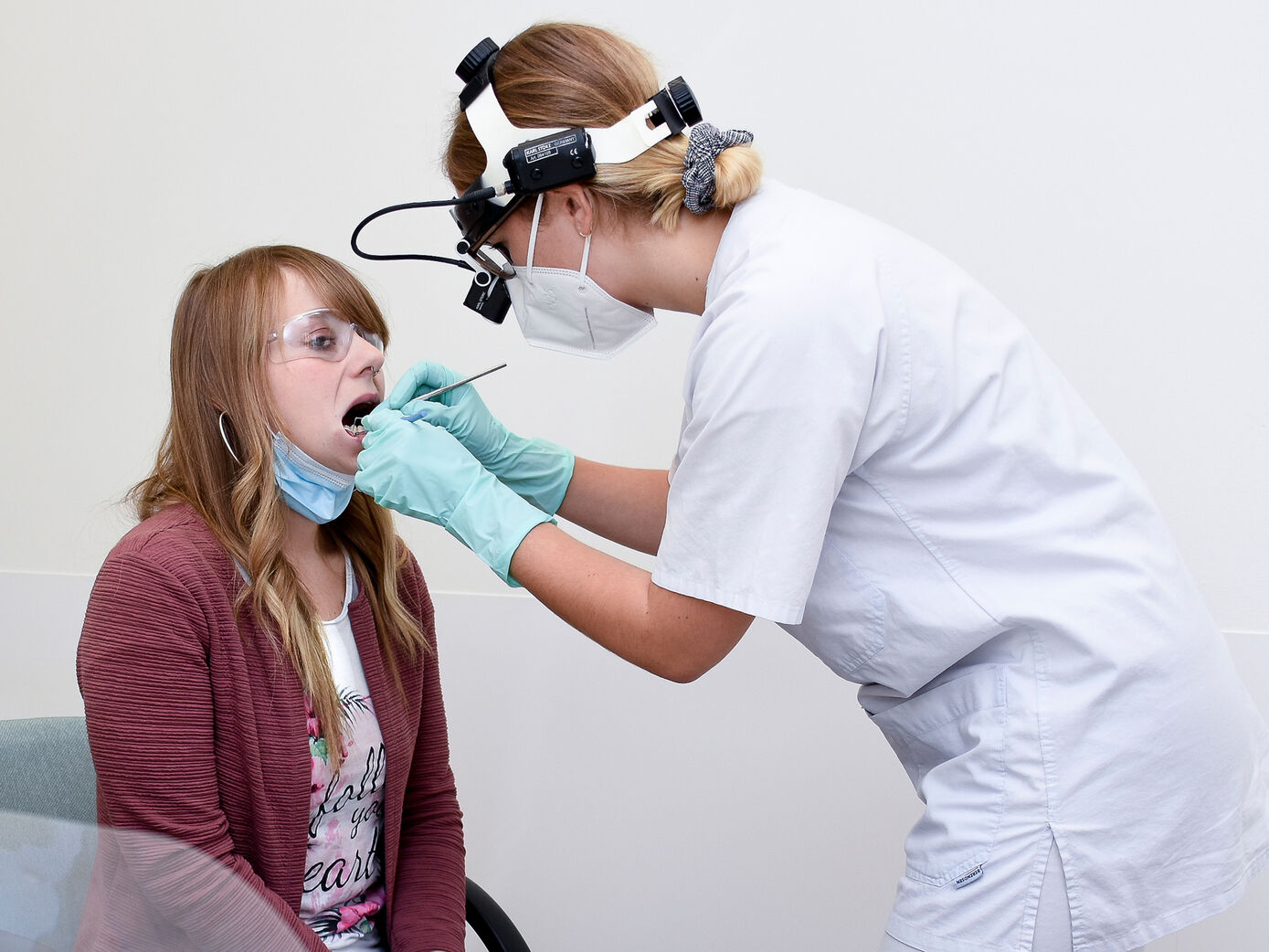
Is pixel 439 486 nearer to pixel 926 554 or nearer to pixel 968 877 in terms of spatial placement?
pixel 926 554

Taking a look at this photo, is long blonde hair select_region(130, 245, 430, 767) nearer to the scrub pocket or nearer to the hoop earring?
the hoop earring

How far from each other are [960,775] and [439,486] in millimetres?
621

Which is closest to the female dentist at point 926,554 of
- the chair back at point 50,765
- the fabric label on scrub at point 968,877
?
the fabric label on scrub at point 968,877

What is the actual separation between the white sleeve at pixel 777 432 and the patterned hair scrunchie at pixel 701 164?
0.13 m

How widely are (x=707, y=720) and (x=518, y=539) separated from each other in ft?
3.11

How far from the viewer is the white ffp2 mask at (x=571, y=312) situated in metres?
1.18

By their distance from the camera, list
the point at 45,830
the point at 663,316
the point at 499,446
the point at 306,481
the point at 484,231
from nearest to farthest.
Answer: the point at 45,830 < the point at 484,231 < the point at 306,481 < the point at 499,446 < the point at 663,316

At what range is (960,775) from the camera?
1055 millimetres

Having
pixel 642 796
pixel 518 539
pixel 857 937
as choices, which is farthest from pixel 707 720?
pixel 518 539

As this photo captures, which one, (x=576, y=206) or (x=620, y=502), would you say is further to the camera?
(x=620, y=502)

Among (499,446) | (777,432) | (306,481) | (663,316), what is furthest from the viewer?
(663,316)

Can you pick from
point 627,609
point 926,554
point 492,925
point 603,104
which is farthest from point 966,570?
point 492,925

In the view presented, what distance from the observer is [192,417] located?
1278 millimetres

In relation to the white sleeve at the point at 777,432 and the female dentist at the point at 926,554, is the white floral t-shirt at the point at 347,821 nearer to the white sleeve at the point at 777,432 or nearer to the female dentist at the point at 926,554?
the female dentist at the point at 926,554
